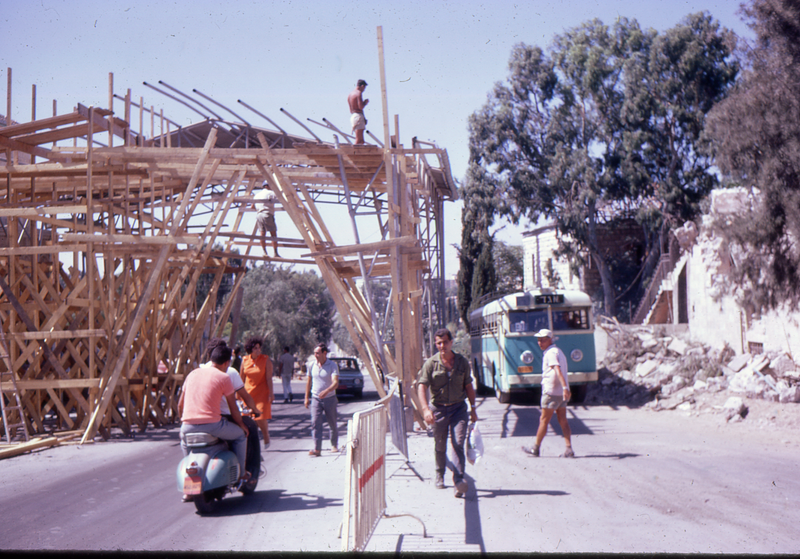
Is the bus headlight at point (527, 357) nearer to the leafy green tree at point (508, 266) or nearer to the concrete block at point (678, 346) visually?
the concrete block at point (678, 346)

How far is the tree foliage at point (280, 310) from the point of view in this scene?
5503 centimetres

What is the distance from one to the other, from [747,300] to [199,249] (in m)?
12.3

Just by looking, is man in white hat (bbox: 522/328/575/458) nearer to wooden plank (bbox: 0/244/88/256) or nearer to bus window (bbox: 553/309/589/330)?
bus window (bbox: 553/309/589/330)

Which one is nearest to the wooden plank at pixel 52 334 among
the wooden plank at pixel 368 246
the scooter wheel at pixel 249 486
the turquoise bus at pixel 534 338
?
the wooden plank at pixel 368 246

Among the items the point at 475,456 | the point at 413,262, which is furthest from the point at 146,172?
the point at 475,456

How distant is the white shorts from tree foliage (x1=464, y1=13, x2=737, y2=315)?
2312cm

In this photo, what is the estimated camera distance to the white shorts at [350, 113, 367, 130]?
45.3 feet

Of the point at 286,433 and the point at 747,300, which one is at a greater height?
the point at 747,300

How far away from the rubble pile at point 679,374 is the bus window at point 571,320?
2591 mm

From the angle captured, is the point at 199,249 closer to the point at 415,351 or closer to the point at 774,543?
the point at 415,351

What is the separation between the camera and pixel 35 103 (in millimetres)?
14742

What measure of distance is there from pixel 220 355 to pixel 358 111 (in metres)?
7.59

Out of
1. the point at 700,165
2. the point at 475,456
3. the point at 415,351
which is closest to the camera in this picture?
the point at 475,456

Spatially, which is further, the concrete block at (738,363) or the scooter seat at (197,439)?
the concrete block at (738,363)
